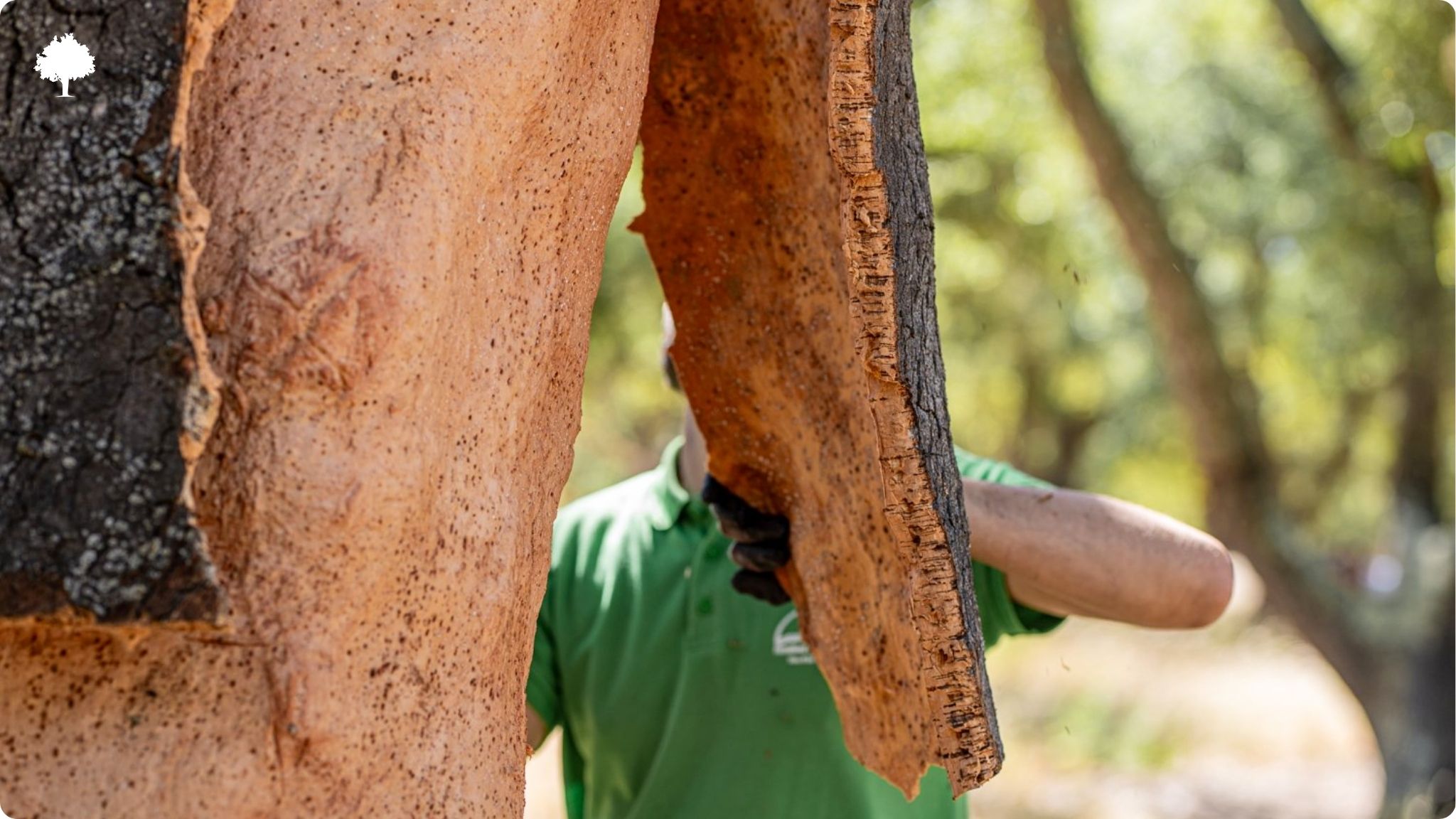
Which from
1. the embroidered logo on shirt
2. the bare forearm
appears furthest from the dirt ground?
the bare forearm

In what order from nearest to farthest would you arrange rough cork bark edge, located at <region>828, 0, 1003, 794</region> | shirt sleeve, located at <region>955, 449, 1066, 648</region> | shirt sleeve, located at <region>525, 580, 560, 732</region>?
1. rough cork bark edge, located at <region>828, 0, 1003, 794</region>
2. shirt sleeve, located at <region>955, 449, 1066, 648</region>
3. shirt sleeve, located at <region>525, 580, 560, 732</region>

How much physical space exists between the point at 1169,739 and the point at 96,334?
38.2 feet

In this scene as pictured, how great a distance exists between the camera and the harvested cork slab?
143cm

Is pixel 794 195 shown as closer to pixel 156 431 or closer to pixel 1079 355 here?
pixel 156 431

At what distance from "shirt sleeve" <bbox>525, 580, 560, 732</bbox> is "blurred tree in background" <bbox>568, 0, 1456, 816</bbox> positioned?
3.97 meters

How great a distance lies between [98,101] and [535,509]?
564mm

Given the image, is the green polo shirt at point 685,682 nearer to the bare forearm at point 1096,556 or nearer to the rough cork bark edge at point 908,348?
the bare forearm at point 1096,556

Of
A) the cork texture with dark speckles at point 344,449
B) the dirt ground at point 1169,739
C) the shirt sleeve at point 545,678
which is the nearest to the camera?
the cork texture with dark speckles at point 344,449

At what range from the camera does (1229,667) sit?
15.2 meters

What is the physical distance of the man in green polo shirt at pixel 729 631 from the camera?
7.66 ft

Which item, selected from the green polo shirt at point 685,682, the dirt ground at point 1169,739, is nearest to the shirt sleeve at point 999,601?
the green polo shirt at point 685,682

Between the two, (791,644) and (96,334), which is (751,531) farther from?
(96,334)

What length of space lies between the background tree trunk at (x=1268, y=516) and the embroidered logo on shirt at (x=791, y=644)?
3.91 m

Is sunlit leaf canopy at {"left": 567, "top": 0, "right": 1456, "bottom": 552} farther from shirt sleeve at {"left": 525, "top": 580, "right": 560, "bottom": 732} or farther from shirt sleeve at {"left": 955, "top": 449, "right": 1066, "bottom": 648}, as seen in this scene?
shirt sleeve at {"left": 525, "top": 580, "right": 560, "bottom": 732}
